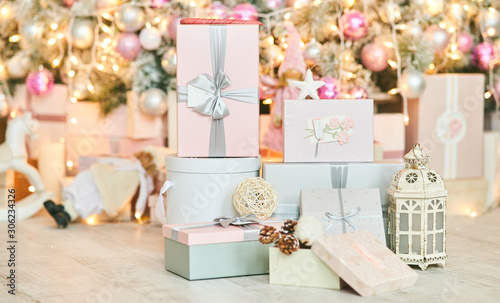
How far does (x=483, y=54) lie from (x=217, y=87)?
169cm

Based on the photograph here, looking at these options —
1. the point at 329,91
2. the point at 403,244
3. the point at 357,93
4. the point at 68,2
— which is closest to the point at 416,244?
the point at 403,244

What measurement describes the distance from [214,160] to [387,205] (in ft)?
2.04

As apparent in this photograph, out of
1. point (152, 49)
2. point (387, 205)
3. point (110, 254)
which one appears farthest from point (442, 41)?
point (110, 254)

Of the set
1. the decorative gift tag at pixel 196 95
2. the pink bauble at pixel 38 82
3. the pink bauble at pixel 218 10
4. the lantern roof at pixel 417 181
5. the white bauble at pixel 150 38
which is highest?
the pink bauble at pixel 218 10

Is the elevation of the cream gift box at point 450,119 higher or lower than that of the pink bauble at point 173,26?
lower

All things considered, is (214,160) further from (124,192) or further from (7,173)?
(7,173)

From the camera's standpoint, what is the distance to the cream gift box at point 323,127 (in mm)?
2266

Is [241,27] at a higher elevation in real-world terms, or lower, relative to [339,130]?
higher

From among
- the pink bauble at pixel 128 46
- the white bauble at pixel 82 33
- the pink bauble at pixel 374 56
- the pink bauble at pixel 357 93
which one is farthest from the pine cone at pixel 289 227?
the white bauble at pixel 82 33

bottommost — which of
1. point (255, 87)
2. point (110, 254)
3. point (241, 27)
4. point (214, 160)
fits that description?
point (110, 254)

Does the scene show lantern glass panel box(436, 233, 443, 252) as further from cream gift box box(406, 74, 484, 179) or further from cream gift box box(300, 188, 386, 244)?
cream gift box box(406, 74, 484, 179)

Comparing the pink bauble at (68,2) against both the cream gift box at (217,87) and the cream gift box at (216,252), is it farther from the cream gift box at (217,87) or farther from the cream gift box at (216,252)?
the cream gift box at (216,252)

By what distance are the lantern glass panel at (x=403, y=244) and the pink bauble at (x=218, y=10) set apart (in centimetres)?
150

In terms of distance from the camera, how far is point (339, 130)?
2268 mm
